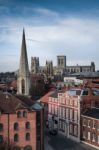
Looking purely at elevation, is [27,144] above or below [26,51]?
below

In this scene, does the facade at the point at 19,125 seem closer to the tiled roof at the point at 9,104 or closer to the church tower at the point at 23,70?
the tiled roof at the point at 9,104

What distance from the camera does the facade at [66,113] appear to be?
67.8m

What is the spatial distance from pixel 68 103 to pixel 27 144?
18607 millimetres

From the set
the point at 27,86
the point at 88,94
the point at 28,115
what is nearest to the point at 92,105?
the point at 88,94

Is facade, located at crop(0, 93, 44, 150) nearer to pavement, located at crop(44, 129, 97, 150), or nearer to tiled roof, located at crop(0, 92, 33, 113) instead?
tiled roof, located at crop(0, 92, 33, 113)

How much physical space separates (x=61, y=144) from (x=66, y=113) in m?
8.87

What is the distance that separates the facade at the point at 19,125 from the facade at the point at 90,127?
37.2 ft

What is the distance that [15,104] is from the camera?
5444 cm

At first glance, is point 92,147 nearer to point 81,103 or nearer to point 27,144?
point 81,103

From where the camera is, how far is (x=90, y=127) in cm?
6375

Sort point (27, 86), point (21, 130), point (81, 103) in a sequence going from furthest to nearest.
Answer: point (27, 86) < point (81, 103) < point (21, 130)

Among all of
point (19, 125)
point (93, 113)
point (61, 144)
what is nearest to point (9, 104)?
point (19, 125)

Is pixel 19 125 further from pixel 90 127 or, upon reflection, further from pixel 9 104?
pixel 90 127

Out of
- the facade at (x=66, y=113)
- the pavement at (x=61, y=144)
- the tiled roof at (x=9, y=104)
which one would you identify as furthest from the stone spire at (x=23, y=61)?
the tiled roof at (x=9, y=104)
